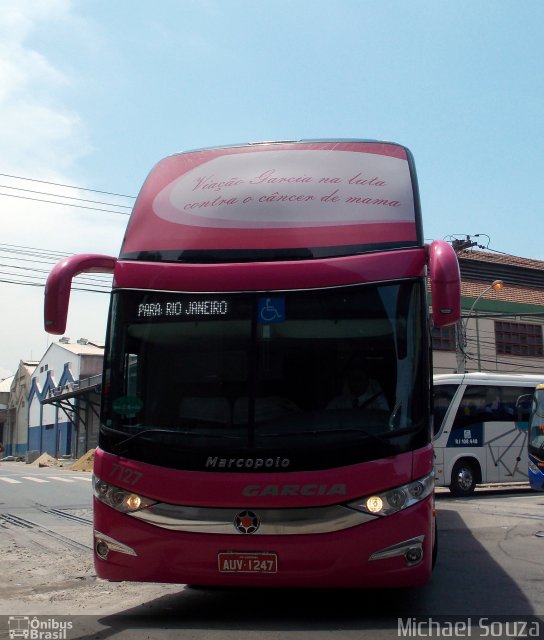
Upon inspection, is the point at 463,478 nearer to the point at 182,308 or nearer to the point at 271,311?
the point at 271,311

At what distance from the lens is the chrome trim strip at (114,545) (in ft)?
19.1

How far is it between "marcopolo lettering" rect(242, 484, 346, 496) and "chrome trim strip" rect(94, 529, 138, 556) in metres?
1.01

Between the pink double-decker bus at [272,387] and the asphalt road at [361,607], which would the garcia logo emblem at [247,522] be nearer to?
the pink double-decker bus at [272,387]

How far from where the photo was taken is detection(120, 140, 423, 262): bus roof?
6258mm

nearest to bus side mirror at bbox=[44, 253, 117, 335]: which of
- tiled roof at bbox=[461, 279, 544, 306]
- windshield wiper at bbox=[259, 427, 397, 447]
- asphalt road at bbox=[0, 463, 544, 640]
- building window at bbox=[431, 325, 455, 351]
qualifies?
windshield wiper at bbox=[259, 427, 397, 447]

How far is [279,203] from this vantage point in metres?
6.52

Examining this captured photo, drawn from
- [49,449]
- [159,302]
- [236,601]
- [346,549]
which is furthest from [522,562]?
[49,449]

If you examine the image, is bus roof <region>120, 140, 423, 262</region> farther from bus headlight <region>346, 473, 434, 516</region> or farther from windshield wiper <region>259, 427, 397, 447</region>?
bus headlight <region>346, 473, 434, 516</region>

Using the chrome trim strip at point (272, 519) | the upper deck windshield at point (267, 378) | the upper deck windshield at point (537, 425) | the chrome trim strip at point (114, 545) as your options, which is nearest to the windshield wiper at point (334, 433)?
the upper deck windshield at point (267, 378)

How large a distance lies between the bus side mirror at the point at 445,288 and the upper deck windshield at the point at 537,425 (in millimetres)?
11617

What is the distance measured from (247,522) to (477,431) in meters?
14.5

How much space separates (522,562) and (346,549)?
436 cm

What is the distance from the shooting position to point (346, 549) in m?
5.50

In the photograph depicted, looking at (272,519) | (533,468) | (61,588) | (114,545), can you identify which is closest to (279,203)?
(272,519)
